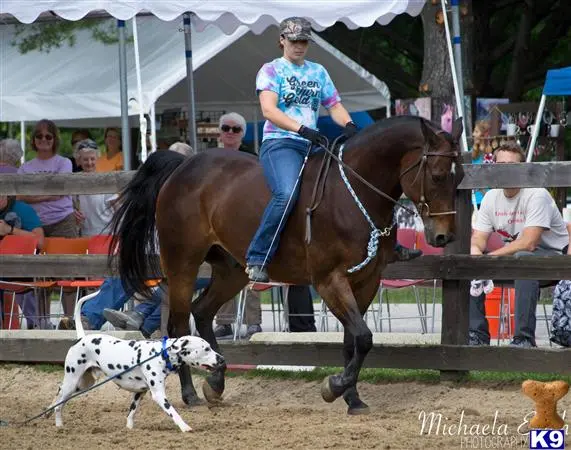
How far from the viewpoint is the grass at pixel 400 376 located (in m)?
8.51

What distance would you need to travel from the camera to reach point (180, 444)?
6762 mm

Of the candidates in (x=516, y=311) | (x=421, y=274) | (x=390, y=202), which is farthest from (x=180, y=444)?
(x=516, y=311)

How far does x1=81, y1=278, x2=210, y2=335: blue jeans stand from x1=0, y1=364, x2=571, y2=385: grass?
86cm

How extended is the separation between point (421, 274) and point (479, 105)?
28.2 feet

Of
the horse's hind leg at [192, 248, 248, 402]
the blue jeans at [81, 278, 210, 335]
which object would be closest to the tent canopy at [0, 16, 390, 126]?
the blue jeans at [81, 278, 210, 335]

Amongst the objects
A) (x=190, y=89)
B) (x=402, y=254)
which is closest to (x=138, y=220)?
(x=402, y=254)

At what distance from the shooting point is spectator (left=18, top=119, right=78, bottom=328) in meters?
11.5

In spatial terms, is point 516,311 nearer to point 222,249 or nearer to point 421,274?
point 421,274

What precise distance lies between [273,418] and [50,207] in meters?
4.75

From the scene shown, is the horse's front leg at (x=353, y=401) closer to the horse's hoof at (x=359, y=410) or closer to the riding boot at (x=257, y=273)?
the horse's hoof at (x=359, y=410)

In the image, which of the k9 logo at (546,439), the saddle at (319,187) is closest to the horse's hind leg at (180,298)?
the saddle at (319,187)

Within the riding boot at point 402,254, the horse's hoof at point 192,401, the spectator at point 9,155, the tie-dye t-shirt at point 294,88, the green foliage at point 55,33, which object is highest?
the green foliage at point 55,33

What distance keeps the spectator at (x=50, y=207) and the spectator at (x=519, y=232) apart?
415 cm

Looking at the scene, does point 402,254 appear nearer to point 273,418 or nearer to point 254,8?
point 273,418
